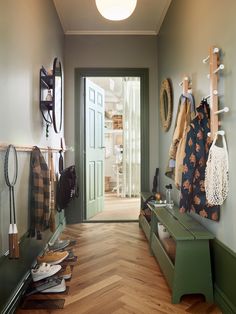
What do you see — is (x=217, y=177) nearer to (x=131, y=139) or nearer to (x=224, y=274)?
(x=224, y=274)

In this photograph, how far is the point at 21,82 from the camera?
77.5 inches

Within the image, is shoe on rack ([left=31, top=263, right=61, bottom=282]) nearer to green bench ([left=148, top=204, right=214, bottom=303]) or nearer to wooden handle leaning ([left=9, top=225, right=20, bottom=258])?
wooden handle leaning ([left=9, top=225, right=20, bottom=258])

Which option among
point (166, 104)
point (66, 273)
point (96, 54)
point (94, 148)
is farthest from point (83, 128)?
point (66, 273)

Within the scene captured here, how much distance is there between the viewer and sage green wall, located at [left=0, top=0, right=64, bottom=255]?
1632mm

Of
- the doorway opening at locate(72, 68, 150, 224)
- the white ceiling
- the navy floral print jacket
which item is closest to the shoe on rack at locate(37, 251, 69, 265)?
the navy floral print jacket

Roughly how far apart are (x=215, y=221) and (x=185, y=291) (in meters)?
0.49

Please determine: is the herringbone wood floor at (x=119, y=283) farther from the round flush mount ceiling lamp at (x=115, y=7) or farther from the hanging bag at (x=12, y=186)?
the round flush mount ceiling lamp at (x=115, y=7)

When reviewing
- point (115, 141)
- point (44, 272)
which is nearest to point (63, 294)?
point (44, 272)

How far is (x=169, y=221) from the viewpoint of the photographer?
2.16m

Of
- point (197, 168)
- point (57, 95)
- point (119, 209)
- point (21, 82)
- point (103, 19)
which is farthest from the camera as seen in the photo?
point (119, 209)

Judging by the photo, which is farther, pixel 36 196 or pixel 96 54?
pixel 96 54

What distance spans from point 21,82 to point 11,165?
63 centimetres

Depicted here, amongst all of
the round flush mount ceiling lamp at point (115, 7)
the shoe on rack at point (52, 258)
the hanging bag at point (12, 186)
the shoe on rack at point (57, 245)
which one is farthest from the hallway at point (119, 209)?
the round flush mount ceiling lamp at point (115, 7)

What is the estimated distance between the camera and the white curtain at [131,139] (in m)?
6.10
